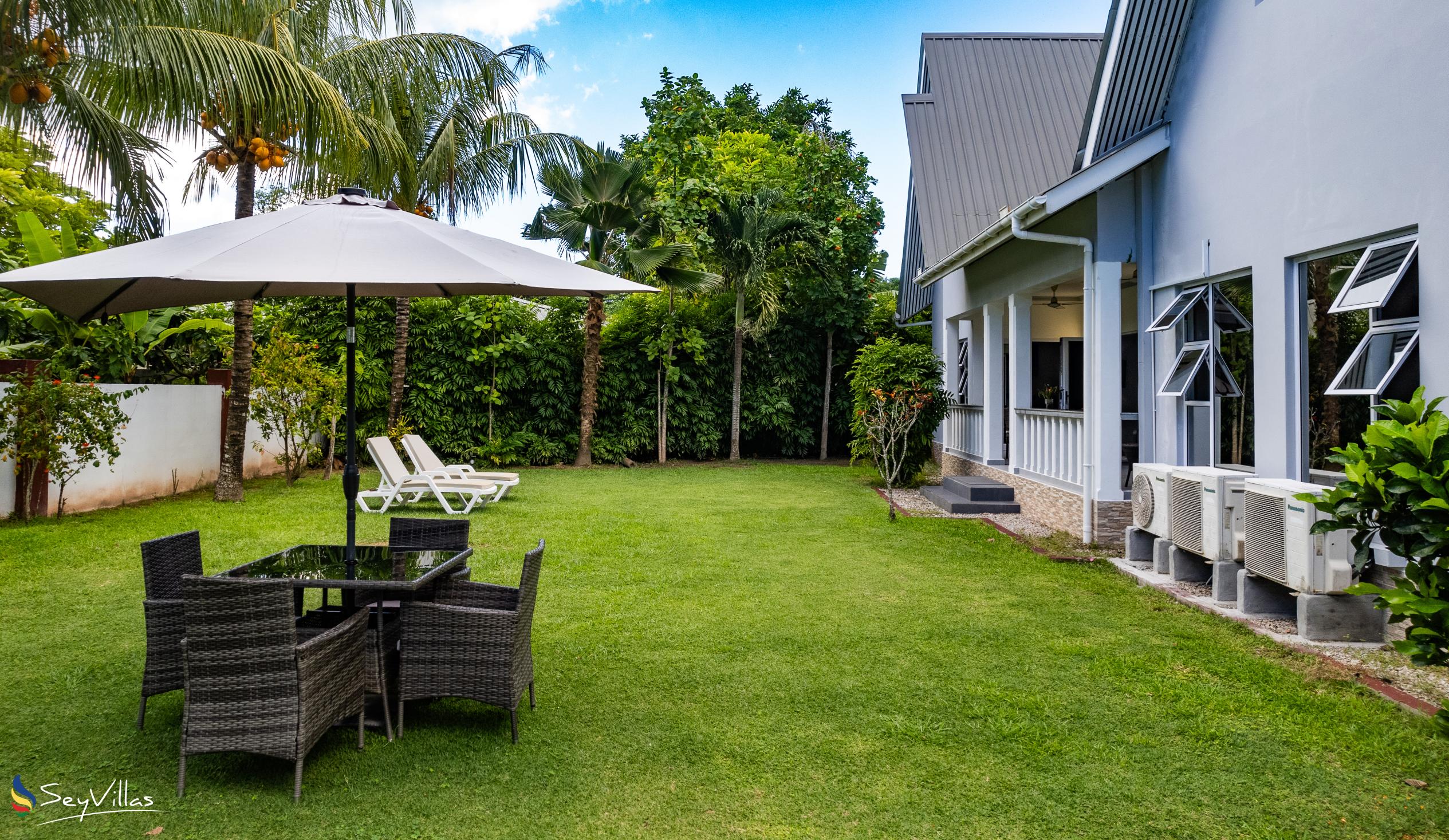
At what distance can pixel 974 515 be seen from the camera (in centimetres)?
1127

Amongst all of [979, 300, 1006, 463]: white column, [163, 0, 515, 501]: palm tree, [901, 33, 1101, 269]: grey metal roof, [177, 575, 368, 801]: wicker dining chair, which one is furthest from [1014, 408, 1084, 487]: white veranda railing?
[163, 0, 515, 501]: palm tree

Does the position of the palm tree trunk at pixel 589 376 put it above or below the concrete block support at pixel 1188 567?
above

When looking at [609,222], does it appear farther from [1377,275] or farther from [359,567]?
[1377,275]

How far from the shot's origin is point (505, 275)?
4020 millimetres

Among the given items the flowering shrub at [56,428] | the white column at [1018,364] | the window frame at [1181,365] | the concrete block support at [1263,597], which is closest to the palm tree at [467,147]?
the flowering shrub at [56,428]

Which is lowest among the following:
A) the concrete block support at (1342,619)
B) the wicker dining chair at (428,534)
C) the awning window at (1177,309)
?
the concrete block support at (1342,619)

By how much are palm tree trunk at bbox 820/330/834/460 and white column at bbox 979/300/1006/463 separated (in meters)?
5.76

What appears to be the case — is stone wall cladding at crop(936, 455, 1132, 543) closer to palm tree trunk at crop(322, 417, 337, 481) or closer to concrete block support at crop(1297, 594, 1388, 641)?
concrete block support at crop(1297, 594, 1388, 641)

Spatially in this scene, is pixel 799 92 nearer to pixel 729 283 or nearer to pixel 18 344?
pixel 729 283

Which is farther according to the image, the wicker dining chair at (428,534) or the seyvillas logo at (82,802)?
the wicker dining chair at (428,534)

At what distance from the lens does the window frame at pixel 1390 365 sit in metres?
Answer: 5.27

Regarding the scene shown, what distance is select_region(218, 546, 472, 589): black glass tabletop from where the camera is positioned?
399 cm

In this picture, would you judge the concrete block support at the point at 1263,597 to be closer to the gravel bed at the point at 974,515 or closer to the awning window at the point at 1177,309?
the awning window at the point at 1177,309

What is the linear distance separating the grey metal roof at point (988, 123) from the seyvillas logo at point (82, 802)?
11.9 metres
